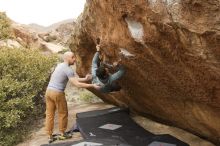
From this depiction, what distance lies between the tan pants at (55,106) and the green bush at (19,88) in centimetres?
173

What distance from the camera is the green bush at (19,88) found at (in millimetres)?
12438

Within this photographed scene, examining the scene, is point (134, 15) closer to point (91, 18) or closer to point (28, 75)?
point (91, 18)

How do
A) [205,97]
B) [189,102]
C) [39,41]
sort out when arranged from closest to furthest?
[205,97] < [189,102] < [39,41]

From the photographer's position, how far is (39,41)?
2708cm

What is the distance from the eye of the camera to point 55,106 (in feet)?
36.3

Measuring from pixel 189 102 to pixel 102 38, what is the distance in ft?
8.03

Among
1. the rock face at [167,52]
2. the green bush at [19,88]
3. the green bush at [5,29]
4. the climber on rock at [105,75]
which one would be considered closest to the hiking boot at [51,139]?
the green bush at [19,88]

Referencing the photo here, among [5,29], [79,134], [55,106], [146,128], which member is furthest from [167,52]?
[5,29]

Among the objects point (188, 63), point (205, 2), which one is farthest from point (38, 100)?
point (205, 2)

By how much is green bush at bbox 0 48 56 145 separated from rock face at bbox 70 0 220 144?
300 centimetres

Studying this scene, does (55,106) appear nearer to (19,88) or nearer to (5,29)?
(19,88)

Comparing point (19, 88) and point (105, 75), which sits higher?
point (105, 75)

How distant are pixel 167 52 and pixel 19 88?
6624 millimetres

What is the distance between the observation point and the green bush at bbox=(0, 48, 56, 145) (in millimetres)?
12438
